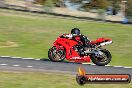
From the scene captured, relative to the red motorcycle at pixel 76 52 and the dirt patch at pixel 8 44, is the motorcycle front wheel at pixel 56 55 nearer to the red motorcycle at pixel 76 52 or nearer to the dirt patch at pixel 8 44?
the red motorcycle at pixel 76 52

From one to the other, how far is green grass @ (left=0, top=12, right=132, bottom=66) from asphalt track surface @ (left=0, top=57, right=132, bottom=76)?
9.41 ft


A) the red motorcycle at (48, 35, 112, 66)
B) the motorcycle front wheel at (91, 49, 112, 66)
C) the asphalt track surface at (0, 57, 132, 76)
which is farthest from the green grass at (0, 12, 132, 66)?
the red motorcycle at (48, 35, 112, 66)

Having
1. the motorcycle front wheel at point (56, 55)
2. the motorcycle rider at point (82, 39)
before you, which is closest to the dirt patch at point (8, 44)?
the motorcycle front wheel at point (56, 55)

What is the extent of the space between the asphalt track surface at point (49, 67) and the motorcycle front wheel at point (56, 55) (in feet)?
0.78

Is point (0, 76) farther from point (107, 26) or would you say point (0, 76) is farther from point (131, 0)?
point (131, 0)

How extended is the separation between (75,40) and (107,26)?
57.6 feet

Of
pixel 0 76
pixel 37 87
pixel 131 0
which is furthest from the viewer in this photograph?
pixel 131 0

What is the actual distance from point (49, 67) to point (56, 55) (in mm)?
1020

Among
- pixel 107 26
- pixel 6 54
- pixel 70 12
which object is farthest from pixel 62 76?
pixel 70 12

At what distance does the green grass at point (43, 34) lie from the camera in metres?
25.6

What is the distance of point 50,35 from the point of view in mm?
31484

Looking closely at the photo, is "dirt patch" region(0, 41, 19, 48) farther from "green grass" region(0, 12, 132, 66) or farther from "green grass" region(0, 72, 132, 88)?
"green grass" region(0, 72, 132, 88)

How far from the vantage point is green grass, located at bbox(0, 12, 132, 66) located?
2558 centimetres

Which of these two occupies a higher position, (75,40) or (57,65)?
(75,40)
